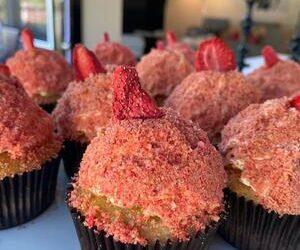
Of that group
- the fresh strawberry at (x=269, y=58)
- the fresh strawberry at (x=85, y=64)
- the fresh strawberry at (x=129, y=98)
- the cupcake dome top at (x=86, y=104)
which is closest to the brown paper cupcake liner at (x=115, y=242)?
the fresh strawberry at (x=129, y=98)

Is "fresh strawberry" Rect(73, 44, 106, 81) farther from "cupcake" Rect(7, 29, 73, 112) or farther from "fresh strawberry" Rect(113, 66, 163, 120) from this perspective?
"fresh strawberry" Rect(113, 66, 163, 120)

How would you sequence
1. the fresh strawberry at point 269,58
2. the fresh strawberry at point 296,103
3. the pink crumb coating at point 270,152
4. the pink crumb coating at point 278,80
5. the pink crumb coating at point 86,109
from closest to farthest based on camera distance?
the pink crumb coating at point 270,152, the fresh strawberry at point 296,103, the pink crumb coating at point 86,109, the pink crumb coating at point 278,80, the fresh strawberry at point 269,58

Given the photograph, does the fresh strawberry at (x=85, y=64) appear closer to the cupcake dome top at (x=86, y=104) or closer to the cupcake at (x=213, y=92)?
the cupcake dome top at (x=86, y=104)

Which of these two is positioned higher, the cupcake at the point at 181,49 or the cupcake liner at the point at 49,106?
the cupcake at the point at 181,49

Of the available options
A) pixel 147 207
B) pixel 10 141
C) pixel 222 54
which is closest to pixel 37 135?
pixel 10 141

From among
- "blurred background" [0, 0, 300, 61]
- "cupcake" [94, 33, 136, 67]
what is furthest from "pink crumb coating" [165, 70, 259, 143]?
"blurred background" [0, 0, 300, 61]

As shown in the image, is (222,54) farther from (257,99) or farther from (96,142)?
(96,142)

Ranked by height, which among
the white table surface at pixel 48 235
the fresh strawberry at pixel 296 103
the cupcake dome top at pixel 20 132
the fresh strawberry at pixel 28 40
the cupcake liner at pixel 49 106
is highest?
the fresh strawberry at pixel 296 103

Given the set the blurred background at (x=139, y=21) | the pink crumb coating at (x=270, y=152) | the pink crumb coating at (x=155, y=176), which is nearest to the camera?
the pink crumb coating at (x=155, y=176)
